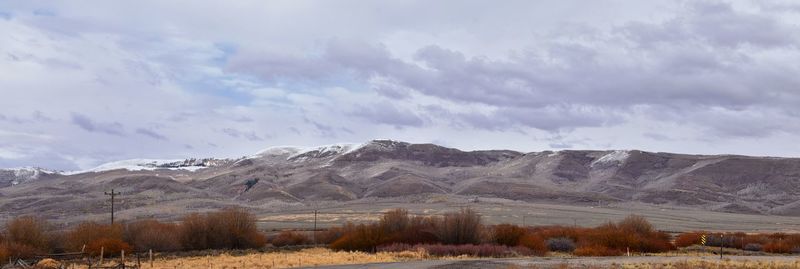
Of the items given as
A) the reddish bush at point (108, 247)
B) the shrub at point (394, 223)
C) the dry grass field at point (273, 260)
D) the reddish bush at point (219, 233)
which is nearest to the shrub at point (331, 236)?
the shrub at point (394, 223)

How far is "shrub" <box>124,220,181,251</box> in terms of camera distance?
57.0 meters

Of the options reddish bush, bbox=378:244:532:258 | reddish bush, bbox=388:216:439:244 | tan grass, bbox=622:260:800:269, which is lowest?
reddish bush, bbox=378:244:532:258

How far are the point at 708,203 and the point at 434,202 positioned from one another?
2305 inches

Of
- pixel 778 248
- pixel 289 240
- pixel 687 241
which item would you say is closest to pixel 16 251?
pixel 289 240

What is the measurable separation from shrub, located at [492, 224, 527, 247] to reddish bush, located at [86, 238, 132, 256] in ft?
79.7

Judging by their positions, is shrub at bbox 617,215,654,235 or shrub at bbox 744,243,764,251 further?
shrub at bbox 617,215,654,235

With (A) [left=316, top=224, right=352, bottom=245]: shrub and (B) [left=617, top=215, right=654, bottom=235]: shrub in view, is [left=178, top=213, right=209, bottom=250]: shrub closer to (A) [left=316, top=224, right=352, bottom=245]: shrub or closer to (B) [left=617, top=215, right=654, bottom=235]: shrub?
(A) [left=316, top=224, right=352, bottom=245]: shrub

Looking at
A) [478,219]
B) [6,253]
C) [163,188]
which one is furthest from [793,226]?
[163,188]

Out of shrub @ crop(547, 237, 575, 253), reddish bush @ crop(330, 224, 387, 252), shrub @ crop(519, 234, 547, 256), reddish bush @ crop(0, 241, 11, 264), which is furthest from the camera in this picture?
reddish bush @ crop(330, 224, 387, 252)

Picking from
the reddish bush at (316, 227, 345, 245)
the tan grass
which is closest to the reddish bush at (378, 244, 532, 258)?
the reddish bush at (316, 227, 345, 245)

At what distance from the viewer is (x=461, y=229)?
57.1 m

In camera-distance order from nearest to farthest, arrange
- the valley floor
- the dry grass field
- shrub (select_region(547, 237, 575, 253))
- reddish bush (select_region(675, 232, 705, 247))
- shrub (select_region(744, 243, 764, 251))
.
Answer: the dry grass field, shrub (select_region(547, 237, 575, 253)), shrub (select_region(744, 243, 764, 251)), reddish bush (select_region(675, 232, 705, 247)), the valley floor

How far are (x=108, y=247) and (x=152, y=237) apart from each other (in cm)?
409

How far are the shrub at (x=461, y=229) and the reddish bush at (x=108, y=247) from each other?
68.1 feet
